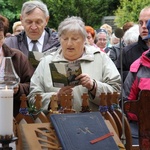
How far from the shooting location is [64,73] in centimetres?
389

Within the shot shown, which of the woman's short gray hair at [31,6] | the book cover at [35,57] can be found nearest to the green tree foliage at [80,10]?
the woman's short gray hair at [31,6]

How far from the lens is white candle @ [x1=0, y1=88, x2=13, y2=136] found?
2.77 meters

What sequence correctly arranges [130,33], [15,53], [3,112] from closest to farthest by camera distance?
[3,112], [15,53], [130,33]

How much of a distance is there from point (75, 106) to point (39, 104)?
1.64 feet

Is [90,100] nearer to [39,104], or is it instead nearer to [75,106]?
[75,106]

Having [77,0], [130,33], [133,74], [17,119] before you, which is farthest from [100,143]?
[77,0]

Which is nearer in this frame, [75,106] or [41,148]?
[41,148]

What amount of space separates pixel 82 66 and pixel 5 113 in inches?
65.3

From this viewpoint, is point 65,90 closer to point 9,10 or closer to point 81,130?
point 81,130

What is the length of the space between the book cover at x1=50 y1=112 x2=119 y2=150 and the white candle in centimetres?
56

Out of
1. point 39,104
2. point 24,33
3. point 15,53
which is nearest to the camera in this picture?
point 39,104

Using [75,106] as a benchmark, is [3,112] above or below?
above

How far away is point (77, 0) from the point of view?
24.8 metres

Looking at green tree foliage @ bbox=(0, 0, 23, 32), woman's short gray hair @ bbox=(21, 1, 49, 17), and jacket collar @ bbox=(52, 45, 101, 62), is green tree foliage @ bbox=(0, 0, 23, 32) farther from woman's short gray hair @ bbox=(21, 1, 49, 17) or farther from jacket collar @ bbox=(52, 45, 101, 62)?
jacket collar @ bbox=(52, 45, 101, 62)
